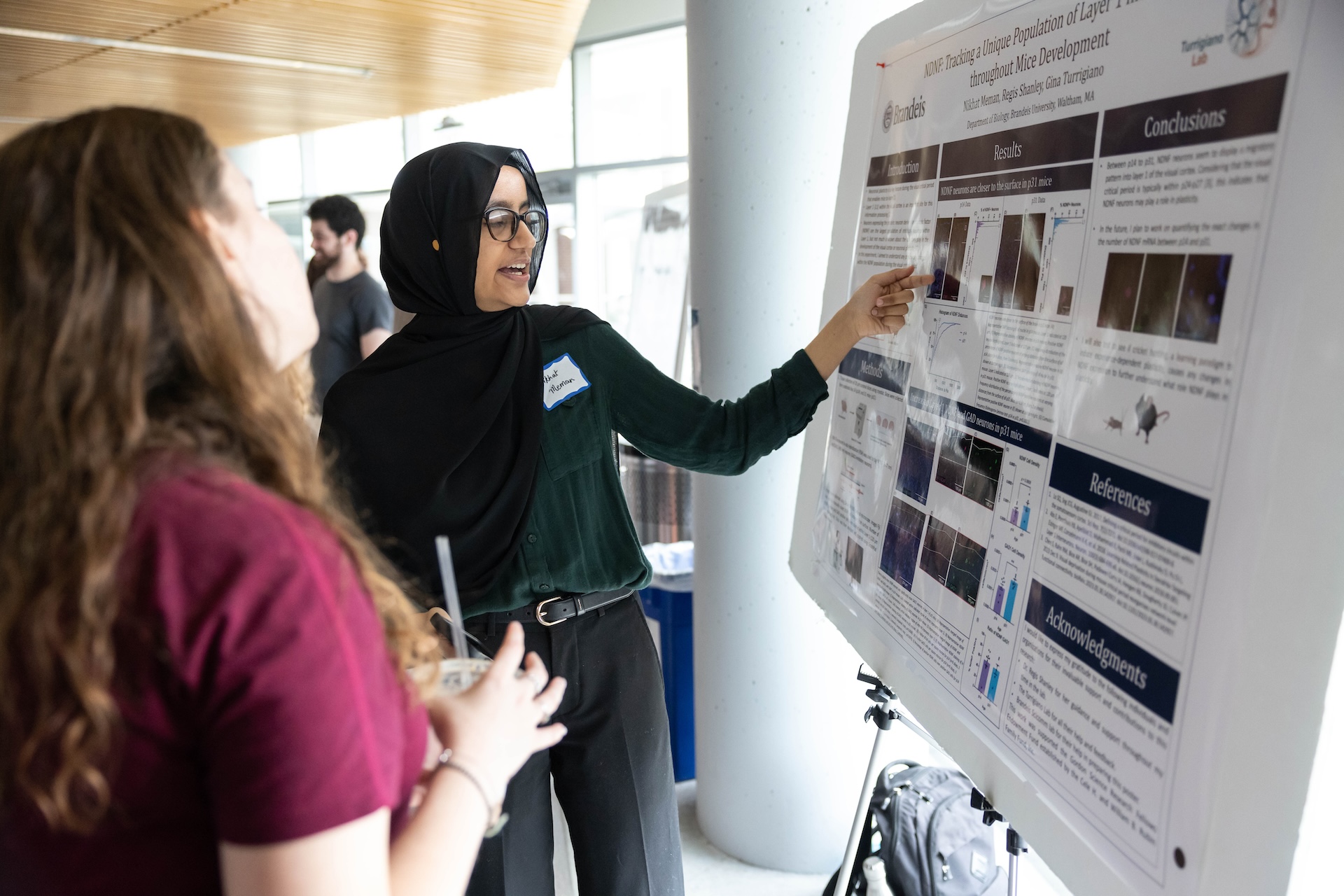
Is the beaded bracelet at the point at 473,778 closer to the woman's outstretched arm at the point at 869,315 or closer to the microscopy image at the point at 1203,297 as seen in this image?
the microscopy image at the point at 1203,297

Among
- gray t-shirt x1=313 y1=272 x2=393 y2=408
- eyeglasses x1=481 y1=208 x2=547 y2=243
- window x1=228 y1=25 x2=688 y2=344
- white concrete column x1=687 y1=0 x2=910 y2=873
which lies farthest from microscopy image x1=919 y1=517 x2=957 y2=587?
window x1=228 y1=25 x2=688 y2=344

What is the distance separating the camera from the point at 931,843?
192cm

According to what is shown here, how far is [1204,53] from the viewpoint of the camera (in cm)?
78

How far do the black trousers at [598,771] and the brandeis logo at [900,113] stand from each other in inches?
33.9

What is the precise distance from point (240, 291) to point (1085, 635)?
0.78 meters

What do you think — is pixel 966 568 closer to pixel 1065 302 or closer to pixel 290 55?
pixel 1065 302

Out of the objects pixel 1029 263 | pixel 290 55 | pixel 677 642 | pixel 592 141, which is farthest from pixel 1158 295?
pixel 592 141

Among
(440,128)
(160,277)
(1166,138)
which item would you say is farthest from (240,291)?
(440,128)

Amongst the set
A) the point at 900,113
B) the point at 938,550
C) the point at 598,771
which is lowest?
the point at 598,771

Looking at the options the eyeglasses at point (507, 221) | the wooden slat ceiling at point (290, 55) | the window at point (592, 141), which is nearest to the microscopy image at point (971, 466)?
the eyeglasses at point (507, 221)

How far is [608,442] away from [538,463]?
12 centimetres

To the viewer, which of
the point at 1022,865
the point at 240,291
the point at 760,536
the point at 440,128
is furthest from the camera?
the point at 440,128

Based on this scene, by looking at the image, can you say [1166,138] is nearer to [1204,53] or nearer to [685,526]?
[1204,53]

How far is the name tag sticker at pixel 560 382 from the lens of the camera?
1.57 meters
